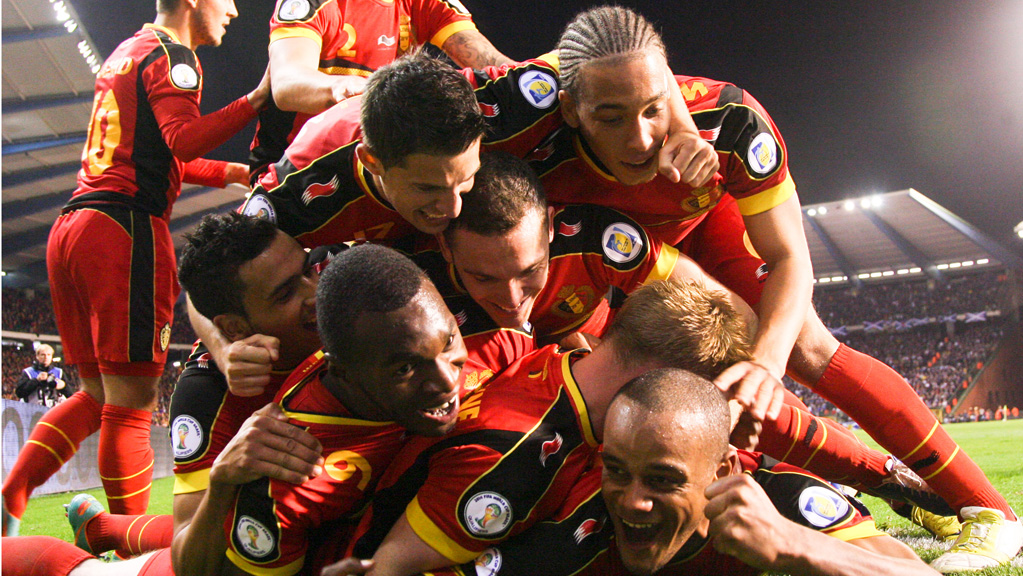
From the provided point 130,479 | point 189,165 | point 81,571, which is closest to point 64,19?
point 189,165

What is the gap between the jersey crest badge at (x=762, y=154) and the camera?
291 cm

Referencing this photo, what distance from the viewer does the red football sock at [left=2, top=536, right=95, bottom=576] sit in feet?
8.61

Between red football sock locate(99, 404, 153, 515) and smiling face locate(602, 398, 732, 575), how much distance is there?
2.79 m

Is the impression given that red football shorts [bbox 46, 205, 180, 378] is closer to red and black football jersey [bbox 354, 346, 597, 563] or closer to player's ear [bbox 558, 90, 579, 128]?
red and black football jersey [bbox 354, 346, 597, 563]

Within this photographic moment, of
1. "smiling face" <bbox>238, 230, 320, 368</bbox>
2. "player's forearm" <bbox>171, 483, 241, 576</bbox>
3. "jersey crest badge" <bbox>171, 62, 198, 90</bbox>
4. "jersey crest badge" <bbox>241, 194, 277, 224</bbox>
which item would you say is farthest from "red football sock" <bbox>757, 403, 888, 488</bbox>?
"jersey crest badge" <bbox>171, 62, 198, 90</bbox>

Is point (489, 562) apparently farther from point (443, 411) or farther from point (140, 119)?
point (140, 119)

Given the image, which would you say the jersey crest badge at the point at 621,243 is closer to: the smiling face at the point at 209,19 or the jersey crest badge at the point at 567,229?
the jersey crest badge at the point at 567,229

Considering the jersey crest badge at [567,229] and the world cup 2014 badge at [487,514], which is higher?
the jersey crest badge at [567,229]

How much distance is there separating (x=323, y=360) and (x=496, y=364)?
2.16 feet

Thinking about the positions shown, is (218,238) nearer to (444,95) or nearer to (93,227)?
(444,95)

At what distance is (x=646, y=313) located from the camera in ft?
8.02

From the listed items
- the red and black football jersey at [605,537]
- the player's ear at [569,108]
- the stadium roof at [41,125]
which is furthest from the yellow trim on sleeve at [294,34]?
the stadium roof at [41,125]

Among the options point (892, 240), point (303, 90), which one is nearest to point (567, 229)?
point (303, 90)

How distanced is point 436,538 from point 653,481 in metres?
0.66
